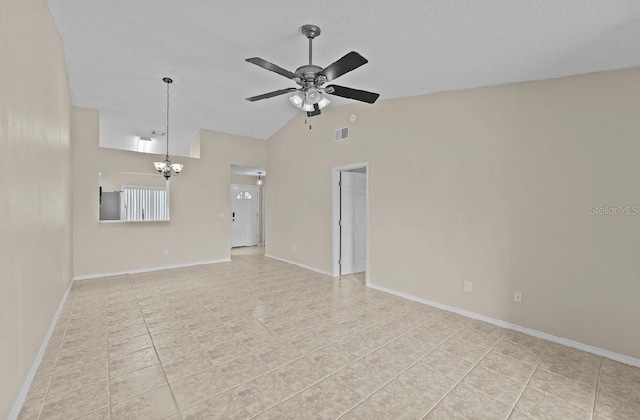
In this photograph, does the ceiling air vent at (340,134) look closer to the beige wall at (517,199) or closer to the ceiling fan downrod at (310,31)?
the beige wall at (517,199)

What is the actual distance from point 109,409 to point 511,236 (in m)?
3.84

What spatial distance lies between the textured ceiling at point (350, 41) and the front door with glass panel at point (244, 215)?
15.2 ft

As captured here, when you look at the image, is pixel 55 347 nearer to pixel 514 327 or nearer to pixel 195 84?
pixel 195 84

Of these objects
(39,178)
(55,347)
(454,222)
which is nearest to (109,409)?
(55,347)

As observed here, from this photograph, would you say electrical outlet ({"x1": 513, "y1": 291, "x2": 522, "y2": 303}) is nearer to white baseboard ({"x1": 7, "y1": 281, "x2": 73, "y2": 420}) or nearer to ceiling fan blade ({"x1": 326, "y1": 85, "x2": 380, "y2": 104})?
ceiling fan blade ({"x1": 326, "y1": 85, "x2": 380, "y2": 104})

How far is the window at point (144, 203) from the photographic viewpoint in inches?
214

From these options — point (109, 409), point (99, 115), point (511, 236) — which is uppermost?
point (99, 115)

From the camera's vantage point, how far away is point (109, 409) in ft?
6.01

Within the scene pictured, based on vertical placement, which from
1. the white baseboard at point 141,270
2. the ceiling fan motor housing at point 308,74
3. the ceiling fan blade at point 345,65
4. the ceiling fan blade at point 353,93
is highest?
the ceiling fan motor housing at point 308,74

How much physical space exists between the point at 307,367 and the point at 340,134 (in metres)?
3.87

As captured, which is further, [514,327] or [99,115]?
[99,115]

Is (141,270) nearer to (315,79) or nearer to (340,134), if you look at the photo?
(340,134)

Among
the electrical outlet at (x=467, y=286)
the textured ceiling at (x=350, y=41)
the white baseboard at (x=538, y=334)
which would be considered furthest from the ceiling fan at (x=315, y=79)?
the white baseboard at (x=538, y=334)

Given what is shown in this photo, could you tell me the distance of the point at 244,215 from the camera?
360 inches
